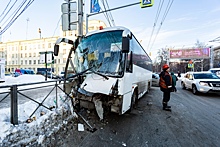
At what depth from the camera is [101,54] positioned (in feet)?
14.9

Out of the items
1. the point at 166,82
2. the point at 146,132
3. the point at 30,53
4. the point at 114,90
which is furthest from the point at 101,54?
the point at 30,53

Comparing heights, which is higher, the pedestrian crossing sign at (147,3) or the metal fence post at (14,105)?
the pedestrian crossing sign at (147,3)

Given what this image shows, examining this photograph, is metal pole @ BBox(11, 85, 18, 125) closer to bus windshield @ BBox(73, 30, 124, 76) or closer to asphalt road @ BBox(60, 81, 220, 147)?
asphalt road @ BBox(60, 81, 220, 147)

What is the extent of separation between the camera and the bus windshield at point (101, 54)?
4.27 m

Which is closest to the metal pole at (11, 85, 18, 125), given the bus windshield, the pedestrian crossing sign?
the bus windshield

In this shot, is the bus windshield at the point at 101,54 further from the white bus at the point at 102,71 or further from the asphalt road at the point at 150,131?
the asphalt road at the point at 150,131

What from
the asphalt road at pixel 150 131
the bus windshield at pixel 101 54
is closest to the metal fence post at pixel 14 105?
the asphalt road at pixel 150 131

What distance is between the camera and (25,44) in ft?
199

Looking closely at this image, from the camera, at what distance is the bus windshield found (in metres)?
4.27

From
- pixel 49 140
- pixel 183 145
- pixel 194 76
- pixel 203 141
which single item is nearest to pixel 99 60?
pixel 49 140

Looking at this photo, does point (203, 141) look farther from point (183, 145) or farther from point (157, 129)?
point (157, 129)

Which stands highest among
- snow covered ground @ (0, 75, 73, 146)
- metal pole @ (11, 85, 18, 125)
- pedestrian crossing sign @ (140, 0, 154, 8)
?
pedestrian crossing sign @ (140, 0, 154, 8)

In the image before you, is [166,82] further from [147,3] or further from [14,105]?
[14,105]

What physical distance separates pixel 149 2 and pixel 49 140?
7.42 meters
